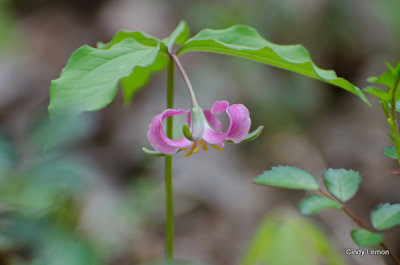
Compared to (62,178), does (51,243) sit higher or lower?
lower

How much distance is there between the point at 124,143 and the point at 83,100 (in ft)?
9.22

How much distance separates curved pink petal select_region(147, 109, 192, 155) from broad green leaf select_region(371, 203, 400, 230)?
47 centimetres

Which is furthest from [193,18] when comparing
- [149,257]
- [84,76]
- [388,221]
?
[388,221]

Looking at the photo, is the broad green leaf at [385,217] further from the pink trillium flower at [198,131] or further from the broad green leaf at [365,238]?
the pink trillium flower at [198,131]

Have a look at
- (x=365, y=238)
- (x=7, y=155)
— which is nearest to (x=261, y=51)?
(x=365, y=238)

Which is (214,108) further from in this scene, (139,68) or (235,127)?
(139,68)

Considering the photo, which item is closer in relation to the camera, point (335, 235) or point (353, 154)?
point (335, 235)

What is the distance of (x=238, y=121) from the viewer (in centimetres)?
107

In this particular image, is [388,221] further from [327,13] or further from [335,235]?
[327,13]

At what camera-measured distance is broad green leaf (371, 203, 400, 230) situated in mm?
919

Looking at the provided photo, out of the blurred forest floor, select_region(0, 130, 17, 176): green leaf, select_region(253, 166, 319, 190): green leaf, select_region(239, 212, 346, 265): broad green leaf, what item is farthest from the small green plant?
the blurred forest floor

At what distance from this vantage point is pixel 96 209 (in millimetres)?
3002

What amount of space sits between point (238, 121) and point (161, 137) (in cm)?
19

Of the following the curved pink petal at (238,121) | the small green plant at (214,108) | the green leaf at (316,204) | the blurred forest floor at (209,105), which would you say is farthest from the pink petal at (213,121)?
the blurred forest floor at (209,105)
